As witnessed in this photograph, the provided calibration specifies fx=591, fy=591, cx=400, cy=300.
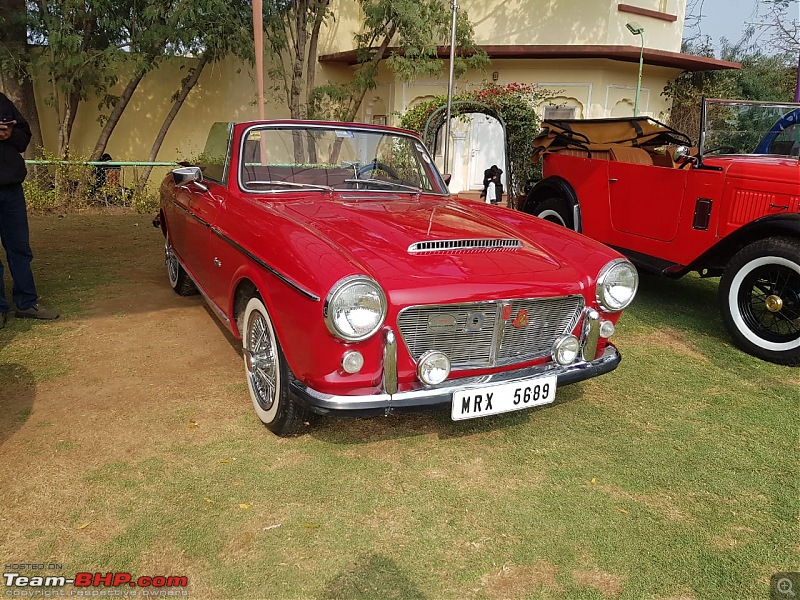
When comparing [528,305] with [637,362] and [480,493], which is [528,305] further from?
[637,362]

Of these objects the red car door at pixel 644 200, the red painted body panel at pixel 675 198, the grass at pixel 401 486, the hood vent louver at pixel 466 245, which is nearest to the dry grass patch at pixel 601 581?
the grass at pixel 401 486

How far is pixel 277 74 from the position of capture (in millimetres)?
11680

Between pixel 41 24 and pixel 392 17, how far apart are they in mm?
5876

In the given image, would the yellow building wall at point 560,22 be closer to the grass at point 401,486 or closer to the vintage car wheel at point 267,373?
the grass at point 401,486

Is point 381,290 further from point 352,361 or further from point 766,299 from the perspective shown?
point 766,299

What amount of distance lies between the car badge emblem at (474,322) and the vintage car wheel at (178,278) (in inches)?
130

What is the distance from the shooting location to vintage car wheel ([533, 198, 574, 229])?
6195 mm

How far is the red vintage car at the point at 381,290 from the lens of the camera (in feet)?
7.98

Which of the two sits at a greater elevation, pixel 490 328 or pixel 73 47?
pixel 73 47

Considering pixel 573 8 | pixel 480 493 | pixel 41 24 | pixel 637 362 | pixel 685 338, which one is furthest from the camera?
pixel 573 8

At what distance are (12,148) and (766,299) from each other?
216 inches

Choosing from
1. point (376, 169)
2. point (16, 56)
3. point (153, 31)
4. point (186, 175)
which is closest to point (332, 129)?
point (376, 169)

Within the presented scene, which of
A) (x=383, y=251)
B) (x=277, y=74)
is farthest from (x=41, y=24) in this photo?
(x=383, y=251)

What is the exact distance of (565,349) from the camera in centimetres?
284
